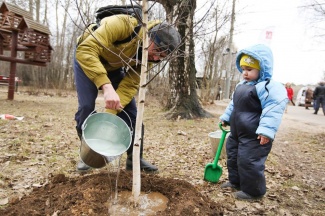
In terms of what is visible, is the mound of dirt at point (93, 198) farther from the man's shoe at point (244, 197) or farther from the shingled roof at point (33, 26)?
the shingled roof at point (33, 26)

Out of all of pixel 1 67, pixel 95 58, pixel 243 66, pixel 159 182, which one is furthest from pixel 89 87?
pixel 1 67

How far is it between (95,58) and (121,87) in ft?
1.85

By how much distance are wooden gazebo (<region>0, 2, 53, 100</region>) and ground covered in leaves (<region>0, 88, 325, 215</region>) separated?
4377 millimetres

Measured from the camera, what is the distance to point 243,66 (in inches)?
98.2

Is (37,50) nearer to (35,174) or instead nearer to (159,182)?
(35,174)

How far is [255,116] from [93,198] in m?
1.51

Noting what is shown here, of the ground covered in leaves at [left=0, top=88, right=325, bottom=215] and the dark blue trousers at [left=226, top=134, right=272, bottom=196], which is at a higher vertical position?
the dark blue trousers at [left=226, top=134, right=272, bottom=196]

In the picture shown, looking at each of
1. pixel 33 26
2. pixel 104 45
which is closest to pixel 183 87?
pixel 104 45

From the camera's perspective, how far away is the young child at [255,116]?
219 centimetres

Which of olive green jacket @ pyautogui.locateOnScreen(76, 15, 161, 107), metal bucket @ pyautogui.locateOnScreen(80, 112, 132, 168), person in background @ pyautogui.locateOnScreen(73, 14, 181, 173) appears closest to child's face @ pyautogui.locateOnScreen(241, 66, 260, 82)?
person in background @ pyautogui.locateOnScreen(73, 14, 181, 173)

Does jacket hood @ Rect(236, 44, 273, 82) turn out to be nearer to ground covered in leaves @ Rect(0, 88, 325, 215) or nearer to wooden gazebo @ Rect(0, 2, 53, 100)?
ground covered in leaves @ Rect(0, 88, 325, 215)

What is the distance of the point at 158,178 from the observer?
2.36 meters

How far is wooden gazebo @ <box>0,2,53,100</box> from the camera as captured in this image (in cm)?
866

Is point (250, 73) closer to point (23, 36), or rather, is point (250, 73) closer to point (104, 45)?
point (104, 45)
